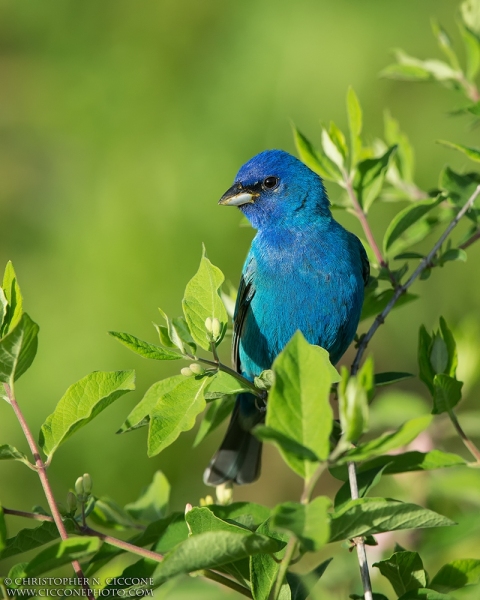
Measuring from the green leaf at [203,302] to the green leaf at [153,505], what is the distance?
28.8 inches

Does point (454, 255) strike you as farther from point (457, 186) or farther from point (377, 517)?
point (377, 517)

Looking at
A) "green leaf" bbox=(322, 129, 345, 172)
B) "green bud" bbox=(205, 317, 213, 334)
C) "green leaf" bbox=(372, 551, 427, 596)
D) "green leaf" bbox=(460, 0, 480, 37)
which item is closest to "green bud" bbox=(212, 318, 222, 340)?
"green bud" bbox=(205, 317, 213, 334)

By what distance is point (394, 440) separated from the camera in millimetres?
1452

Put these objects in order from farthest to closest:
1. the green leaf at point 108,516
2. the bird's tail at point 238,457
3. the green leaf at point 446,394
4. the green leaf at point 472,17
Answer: the bird's tail at point 238,457, the green leaf at point 472,17, the green leaf at point 108,516, the green leaf at point 446,394

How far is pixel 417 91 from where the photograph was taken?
5238mm

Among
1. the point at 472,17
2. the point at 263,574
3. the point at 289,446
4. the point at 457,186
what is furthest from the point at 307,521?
the point at 472,17

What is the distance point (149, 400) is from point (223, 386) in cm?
20

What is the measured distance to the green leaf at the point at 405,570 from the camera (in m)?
1.92

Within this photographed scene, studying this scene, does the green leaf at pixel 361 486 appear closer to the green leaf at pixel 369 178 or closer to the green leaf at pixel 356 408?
the green leaf at pixel 356 408

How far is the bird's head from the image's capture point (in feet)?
12.4

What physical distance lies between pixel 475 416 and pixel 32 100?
4.24 meters

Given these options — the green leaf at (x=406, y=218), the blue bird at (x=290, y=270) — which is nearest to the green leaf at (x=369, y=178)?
the green leaf at (x=406, y=218)

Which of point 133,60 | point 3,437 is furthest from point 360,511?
point 133,60

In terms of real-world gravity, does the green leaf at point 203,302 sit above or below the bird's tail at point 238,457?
above
